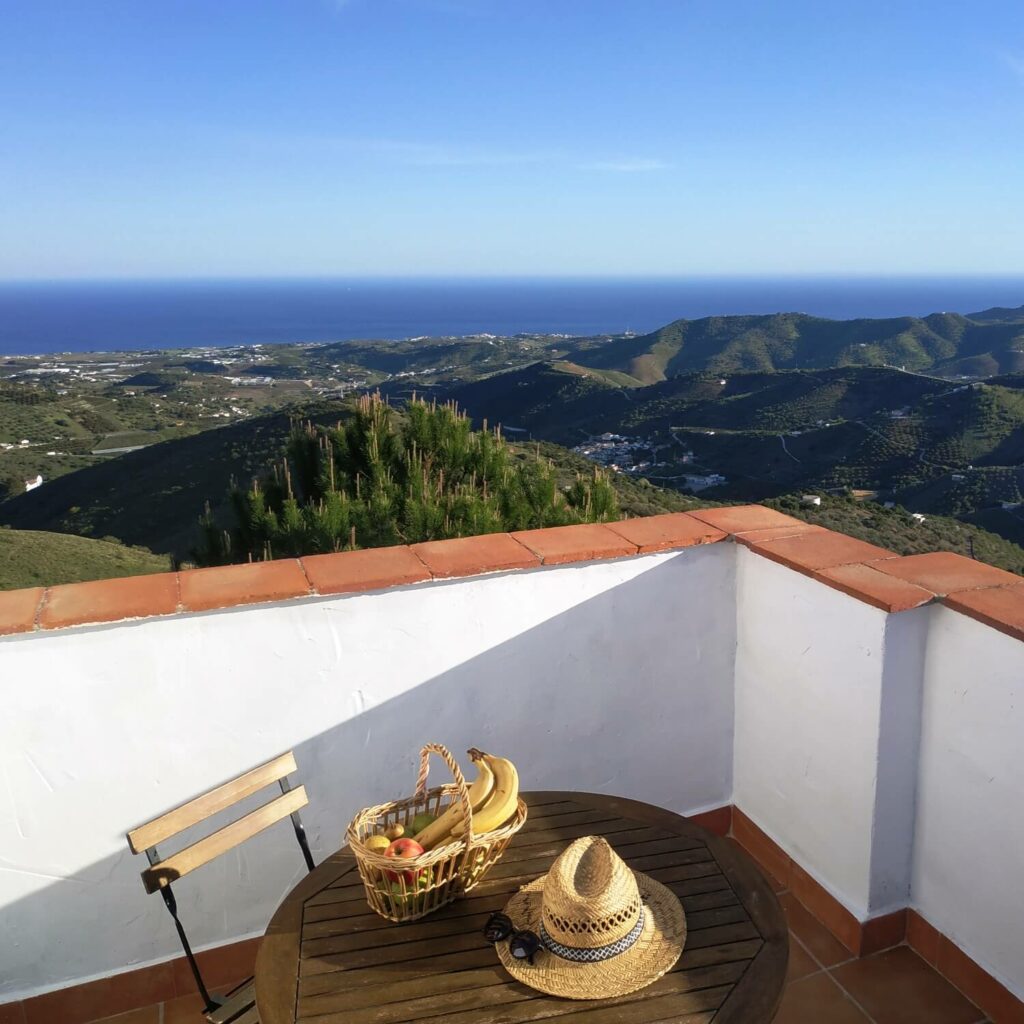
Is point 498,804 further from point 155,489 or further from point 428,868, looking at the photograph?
point 155,489

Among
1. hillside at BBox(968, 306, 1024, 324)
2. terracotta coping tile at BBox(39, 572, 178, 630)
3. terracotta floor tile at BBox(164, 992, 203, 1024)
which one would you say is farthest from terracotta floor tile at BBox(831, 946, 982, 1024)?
hillside at BBox(968, 306, 1024, 324)

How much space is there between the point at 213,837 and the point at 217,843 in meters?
0.02

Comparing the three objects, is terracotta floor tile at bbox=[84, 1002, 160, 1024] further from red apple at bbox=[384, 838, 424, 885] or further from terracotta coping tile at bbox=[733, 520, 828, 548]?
terracotta coping tile at bbox=[733, 520, 828, 548]

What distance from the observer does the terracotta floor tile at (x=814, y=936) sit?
2.04 m

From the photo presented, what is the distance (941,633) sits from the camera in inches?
72.0

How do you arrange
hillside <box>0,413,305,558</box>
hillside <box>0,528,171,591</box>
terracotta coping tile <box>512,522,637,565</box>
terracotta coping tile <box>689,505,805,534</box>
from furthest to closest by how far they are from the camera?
hillside <box>0,413,305,558</box>
hillside <box>0,528,171,591</box>
terracotta coping tile <box>689,505,805,534</box>
terracotta coping tile <box>512,522,637,565</box>

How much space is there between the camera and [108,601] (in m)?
1.75

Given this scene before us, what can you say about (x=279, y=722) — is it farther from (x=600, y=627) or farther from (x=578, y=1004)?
(x=578, y=1004)

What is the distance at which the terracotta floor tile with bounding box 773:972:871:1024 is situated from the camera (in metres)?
1.85

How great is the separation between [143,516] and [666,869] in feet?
74.7

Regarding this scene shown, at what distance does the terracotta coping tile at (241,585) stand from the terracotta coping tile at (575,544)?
602 millimetres

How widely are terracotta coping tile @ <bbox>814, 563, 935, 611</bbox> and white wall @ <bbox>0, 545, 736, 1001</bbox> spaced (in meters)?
0.40

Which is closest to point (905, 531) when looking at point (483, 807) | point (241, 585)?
point (241, 585)

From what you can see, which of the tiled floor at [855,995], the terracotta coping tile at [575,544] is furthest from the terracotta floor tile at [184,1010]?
the terracotta coping tile at [575,544]
